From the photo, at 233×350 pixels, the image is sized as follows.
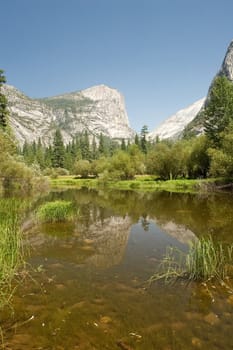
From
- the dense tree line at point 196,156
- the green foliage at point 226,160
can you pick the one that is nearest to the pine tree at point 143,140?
the dense tree line at point 196,156

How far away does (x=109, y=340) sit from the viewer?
469 centimetres

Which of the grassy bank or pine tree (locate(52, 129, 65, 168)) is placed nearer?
the grassy bank

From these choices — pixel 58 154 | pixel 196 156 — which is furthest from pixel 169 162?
pixel 58 154

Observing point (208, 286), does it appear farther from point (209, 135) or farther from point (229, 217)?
point (209, 135)

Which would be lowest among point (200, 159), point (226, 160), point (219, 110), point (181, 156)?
point (226, 160)

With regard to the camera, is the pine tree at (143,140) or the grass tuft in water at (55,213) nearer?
the grass tuft in water at (55,213)

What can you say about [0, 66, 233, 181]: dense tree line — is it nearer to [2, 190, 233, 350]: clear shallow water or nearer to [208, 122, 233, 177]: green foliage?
[208, 122, 233, 177]: green foliage

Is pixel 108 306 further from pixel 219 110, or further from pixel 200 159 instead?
pixel 200 159

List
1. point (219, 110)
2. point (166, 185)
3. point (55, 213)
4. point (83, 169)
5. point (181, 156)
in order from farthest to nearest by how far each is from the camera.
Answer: point (83, 169), point (181, 156), point (166, 185), point (219, 110), point (55, 213)

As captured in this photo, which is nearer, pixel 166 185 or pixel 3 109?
pixel 3 109

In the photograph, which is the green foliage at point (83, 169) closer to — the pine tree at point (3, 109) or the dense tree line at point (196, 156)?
the dense tree line at point (196, 156)

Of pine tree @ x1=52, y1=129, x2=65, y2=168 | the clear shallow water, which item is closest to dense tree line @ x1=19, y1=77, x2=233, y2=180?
pine tree @ x1=52, y1=129, x2=65, y2=168

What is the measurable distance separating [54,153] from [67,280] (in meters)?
103

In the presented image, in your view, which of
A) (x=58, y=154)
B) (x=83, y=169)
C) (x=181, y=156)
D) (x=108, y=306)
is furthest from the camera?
(x=58, y=154)
